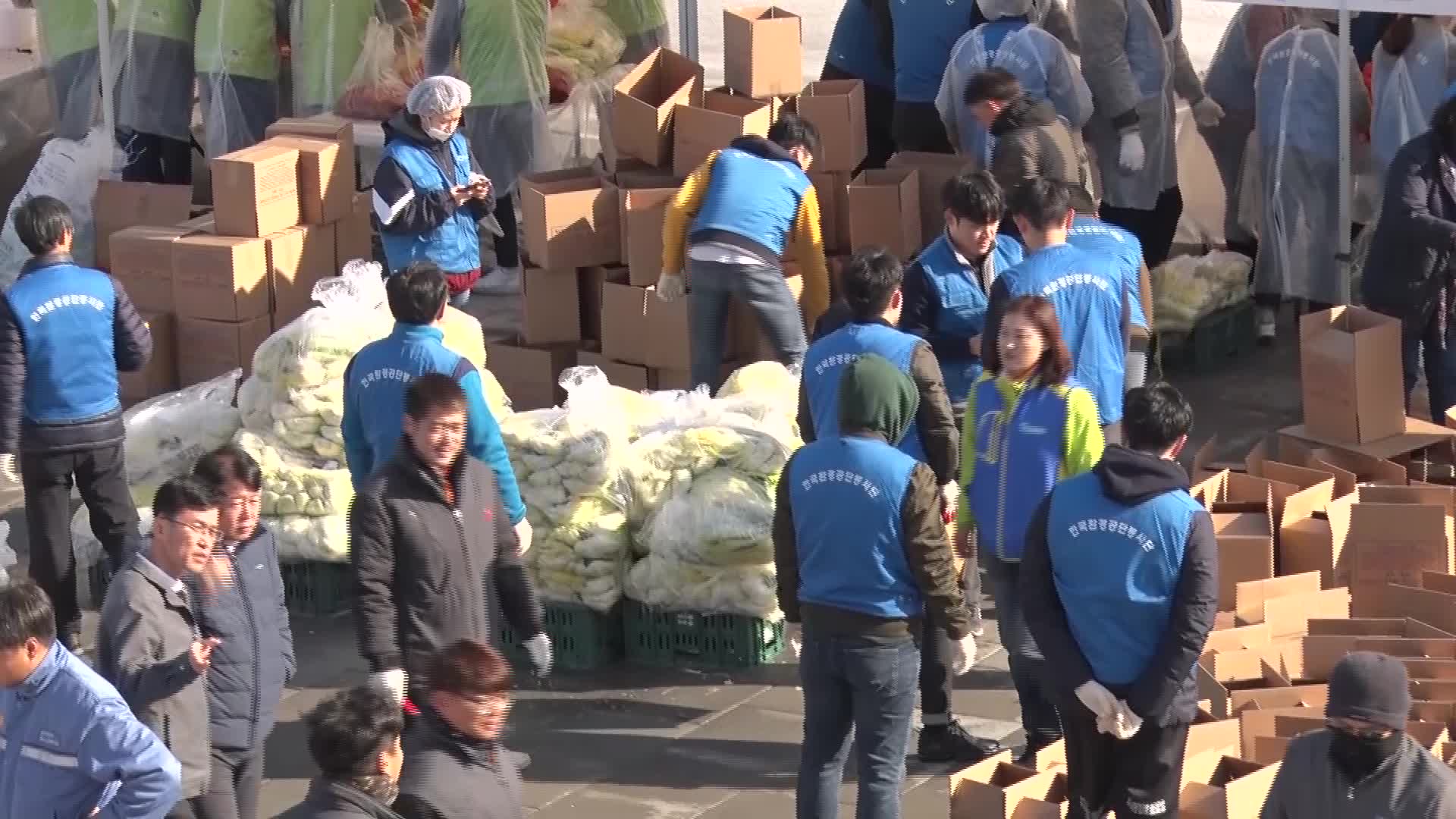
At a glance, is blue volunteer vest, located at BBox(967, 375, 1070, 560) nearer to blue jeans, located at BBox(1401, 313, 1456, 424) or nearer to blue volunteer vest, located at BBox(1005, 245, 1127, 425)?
blue volunteer vest, located at BBox(1005, 245, 1127, 425)

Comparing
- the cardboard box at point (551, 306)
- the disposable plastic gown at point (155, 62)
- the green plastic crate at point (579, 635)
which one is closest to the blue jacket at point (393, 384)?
the green plastic crate at point (579, 635)

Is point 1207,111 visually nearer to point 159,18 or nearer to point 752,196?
point 752,196

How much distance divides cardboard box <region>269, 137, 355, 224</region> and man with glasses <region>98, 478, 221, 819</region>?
517 cm

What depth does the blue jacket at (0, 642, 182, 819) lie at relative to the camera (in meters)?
→ 4.82

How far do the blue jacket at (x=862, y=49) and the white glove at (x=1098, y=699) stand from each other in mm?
6955

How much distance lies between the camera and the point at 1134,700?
561 cm

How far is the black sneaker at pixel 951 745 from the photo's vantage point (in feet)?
23.6

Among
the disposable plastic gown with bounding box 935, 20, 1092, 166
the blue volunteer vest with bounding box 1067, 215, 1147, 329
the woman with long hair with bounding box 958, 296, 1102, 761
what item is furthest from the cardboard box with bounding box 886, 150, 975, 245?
the woman with long hair with bounding box 958, 296, 1102, 761

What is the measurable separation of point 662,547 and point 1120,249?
73.4 inches

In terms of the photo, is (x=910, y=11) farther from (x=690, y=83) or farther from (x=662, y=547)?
(x=662, y=547)

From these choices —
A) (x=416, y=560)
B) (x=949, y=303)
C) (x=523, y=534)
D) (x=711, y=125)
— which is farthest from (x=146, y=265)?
(x=416, y=560)

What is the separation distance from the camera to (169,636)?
215 inches

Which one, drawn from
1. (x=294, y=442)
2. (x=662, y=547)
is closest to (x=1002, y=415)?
(x=662, y=547)

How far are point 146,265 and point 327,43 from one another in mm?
2605
